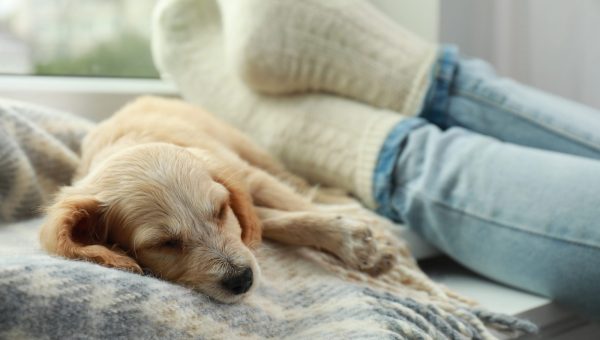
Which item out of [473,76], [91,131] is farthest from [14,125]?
[473,76]

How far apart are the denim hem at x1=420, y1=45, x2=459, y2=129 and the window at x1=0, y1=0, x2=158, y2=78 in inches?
37.9

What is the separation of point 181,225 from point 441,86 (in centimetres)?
83

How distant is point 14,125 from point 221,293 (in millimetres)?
650

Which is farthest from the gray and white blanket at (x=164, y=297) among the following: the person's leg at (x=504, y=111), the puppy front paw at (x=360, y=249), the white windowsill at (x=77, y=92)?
the person's leg at (x=504, y=111)

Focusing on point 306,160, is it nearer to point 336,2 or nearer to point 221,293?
point 336,2

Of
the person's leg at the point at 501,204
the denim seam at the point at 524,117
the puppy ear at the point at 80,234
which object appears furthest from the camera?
the denim seam at the point at 524,117

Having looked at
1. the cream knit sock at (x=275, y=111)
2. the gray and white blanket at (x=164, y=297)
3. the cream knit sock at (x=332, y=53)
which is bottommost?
the gray and white blanket at (x=164, y=297)

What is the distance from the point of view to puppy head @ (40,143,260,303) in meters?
0.88

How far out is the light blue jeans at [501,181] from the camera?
3.74ft

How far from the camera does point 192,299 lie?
0.81m

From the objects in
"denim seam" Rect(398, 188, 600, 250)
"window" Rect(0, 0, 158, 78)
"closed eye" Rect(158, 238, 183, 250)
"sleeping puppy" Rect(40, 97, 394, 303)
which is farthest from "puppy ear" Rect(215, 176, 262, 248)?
"window" Rect(0, 0, 158, 78)

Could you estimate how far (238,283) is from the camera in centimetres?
88

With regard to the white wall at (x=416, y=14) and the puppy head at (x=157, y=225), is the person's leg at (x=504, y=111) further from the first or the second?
the puppy head at (x=157, y=225)

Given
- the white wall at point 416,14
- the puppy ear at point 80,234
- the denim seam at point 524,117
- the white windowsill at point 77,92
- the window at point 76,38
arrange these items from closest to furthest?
the puppy ear at point 80,234 → the denim seam at point 524,117 → the white windowsill at point 77,92 → the window at point 76,38 → the white wall at point 416,14
